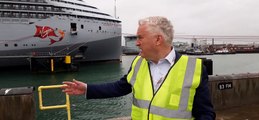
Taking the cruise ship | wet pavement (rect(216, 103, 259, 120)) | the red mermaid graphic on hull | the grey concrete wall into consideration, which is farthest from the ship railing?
wet pavement (rect(216, 103, 259, 120))

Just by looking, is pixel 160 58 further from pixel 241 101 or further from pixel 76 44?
pixel 76 44

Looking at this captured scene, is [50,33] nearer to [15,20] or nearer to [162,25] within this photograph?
[15,20]

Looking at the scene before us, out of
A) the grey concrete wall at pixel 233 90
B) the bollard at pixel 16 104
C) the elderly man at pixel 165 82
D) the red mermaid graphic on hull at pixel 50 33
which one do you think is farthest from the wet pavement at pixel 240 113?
the red mermaid graphic on hull at pixel 50 33

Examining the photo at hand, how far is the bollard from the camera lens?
550 centimetres

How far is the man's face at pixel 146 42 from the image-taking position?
2123 mm

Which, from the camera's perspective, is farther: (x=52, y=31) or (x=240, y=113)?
(x=52, y=31)

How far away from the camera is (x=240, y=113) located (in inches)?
279

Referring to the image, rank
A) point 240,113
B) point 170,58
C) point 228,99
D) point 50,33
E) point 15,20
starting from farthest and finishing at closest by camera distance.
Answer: point 50,33 → point 15,20 → point 228,99 → point 240,113 → point 170,58

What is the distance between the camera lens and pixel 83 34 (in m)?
47.1

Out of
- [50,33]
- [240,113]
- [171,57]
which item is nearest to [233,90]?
[240,113]

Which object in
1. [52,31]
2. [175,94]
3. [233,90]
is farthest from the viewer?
[52,31]

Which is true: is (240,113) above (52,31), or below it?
below

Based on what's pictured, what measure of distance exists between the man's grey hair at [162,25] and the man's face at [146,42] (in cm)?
4

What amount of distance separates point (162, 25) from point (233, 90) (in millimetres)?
6170
